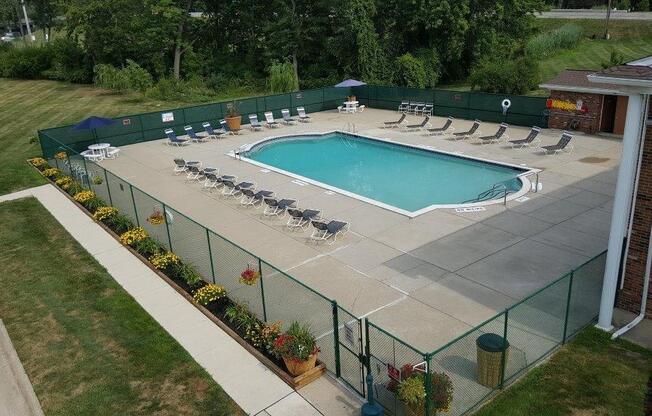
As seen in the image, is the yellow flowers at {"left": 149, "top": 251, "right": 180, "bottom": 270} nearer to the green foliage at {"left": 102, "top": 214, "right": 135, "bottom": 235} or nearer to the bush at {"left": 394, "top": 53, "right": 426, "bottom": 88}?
the green foliage at {"left": 102, "top": 214, "right": 135, "bottom": 235}

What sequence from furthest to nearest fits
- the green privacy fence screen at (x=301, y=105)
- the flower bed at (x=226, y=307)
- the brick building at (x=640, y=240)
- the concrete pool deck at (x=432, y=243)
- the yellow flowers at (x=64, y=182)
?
1. the green privacy fence screen at (x=301, y=105)
2. the yellow flowers at (x=64, y=182)
3. the concrete pool deck at (x=432, y=243)
4. the brick building at (x=640, y=240)
5. the flower bed at (x=226, y=307)

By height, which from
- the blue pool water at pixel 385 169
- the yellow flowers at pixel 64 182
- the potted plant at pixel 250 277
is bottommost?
the blue pool water at pixel 385 169

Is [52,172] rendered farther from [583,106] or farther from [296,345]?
[583,106]

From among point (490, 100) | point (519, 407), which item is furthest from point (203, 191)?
point (490, 100)

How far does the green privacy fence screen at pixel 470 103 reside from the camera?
2756cm

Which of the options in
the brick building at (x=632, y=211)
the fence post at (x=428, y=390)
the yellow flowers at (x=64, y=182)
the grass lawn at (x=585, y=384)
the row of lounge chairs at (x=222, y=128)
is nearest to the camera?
the fence post at (x=428, y=390)

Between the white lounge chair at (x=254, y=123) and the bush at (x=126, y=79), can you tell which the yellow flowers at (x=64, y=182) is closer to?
the white lounge chair at (x=254, y=123)

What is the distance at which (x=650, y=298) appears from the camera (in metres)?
10.5

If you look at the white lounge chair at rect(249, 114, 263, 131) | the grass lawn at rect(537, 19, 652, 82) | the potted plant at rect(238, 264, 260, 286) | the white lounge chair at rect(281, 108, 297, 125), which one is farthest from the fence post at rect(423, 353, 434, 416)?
the grass lawn at rect(537, 19, 652, 82)

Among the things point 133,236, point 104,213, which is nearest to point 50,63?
point 104,213

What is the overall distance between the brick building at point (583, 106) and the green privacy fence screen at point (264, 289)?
19.1 m

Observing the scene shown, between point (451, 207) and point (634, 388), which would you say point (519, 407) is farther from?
point (451, 207)

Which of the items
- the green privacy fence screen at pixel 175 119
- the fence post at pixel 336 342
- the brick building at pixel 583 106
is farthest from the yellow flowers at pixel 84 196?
the brick building at pixel 583 106

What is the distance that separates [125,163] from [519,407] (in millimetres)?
21347
